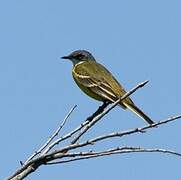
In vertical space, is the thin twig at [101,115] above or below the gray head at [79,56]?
below

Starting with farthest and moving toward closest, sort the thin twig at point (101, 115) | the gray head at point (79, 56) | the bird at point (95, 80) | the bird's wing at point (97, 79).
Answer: the gray head at point (79, 56) → the bird's wing at point (97, 79) → the bird at point (95, 80) → the thin twig at point (101, 115)

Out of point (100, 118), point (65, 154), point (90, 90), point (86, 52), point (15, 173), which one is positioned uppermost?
point (86, 52)

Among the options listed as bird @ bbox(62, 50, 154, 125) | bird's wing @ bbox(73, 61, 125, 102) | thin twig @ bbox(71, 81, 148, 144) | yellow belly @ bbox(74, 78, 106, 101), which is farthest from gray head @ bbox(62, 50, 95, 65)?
thin twig @ bbox(71, 81, 148, 144)

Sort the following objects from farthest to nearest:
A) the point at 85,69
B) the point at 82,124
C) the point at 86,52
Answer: the point at 86,52, the point at 85,69, the point at 82,124

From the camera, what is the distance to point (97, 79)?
11.0 metres

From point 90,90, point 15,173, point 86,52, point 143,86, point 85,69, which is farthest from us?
point 86,52

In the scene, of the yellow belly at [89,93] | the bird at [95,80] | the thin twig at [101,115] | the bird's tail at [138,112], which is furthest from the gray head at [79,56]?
the thin twig at [101,115]

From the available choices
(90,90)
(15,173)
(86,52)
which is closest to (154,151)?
(15,173)

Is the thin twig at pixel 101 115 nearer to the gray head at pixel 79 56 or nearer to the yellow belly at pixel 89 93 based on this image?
the yellow belly at pixel 89 93

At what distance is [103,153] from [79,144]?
0.20 metres

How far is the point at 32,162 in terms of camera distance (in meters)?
3.91

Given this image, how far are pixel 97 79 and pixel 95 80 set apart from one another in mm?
57

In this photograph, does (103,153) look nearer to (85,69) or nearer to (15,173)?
(15,173)

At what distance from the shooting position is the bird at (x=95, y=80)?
9.98m
